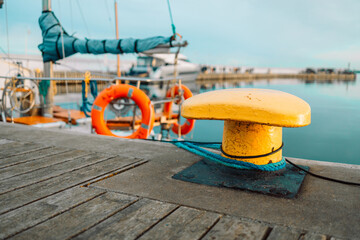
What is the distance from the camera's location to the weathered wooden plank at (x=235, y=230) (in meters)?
1.05

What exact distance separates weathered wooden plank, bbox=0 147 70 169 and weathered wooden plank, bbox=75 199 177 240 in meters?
1.17

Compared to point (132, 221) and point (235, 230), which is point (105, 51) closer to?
point (132, 221)

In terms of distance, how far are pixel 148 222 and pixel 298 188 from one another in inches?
33.6

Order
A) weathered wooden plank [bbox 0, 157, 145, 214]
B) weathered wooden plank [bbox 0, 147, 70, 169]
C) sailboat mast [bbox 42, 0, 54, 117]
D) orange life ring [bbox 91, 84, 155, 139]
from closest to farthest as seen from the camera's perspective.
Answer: weathered wooden plank [bbox 0, 157, 145, 214]
weathered wooden plank [bbox 0, 147, 70, 169]
orange life ring [bbox 91, 84, 155, 139]
sailboat mast [bbox 42, 0, 54, 117]

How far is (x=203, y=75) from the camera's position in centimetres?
5959

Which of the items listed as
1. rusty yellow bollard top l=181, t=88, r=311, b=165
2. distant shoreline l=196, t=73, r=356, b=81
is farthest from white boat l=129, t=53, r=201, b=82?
distant shoreline l=196, t=73, r=356, b=81

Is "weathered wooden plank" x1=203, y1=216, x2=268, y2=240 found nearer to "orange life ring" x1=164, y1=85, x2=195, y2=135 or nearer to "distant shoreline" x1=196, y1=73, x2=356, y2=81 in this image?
"orange life ring" x1=164, y1=85, x2=195, y2=135

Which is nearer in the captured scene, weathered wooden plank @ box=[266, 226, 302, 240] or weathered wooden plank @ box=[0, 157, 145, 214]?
weathered wooden plank @ box=[266, 226, 302, 240]

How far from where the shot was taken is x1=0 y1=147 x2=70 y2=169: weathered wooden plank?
198 centimetres

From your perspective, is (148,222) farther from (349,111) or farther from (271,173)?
(349,111)

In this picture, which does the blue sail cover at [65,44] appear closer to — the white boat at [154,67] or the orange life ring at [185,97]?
the orange life ring at [185,97]

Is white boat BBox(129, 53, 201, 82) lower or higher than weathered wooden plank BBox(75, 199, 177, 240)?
higher

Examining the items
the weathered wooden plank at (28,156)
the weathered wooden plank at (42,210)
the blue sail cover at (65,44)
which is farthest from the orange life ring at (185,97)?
the weathered wooden plank at (42,210)

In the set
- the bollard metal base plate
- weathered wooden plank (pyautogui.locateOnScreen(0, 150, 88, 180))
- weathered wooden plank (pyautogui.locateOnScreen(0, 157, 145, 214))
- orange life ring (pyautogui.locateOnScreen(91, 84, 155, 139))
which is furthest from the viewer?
orange life ring (pyautogui.locateOnScreen(91, 84, 155, 139))
